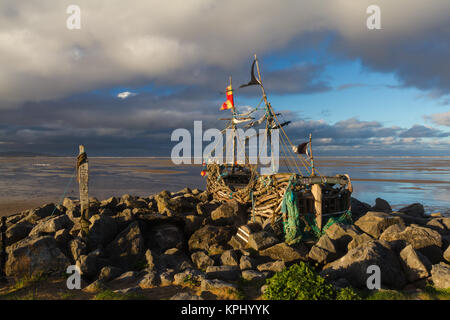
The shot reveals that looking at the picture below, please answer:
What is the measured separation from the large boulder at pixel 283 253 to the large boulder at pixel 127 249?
231 inches

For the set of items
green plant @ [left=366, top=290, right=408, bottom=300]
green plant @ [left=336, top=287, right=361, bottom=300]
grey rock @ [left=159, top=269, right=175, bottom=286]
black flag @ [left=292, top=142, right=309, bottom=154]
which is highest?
black flag @ [left=292, top=142, right=309, bottom=154]

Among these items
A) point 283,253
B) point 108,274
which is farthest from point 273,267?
point 108,274

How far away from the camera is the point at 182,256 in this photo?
12844 millimetres

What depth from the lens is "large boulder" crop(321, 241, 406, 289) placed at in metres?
9.19

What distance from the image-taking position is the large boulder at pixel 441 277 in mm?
8720

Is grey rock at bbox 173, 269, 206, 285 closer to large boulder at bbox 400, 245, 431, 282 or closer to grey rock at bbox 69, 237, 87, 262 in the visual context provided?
grey rock at bbox 69, 237, 87, 262

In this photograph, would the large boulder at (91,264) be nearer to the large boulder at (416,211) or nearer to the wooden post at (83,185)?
the wooden post at (83,185)

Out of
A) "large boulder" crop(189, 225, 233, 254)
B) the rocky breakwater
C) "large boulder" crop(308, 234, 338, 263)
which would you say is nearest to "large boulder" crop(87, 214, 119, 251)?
the rocky breakwater

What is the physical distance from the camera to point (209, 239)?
1419cm

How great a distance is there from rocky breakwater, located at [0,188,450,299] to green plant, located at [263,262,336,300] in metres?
1.41

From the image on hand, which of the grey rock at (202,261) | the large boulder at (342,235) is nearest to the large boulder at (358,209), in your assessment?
the large boulder at (342,235)

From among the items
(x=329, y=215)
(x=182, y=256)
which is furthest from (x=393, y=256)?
(x=182, y=256)

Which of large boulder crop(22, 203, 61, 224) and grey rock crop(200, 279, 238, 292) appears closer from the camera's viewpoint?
grey rock crop(200, 279, 238, 292)
